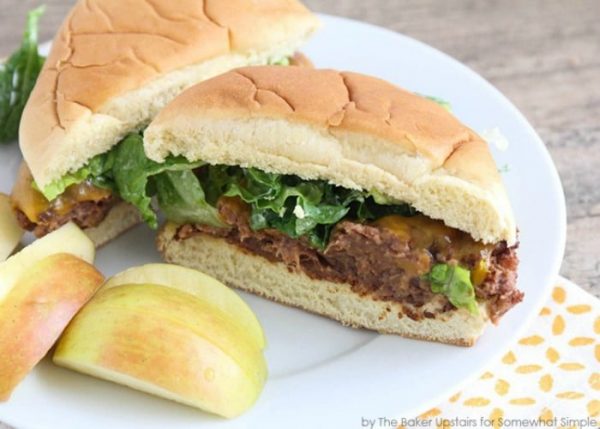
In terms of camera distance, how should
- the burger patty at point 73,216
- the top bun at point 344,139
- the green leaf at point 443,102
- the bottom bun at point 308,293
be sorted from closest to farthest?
the top bun at point 344,139 → the bottom bun at point 308,293 → the burger patty at point 73,216 → the green leaf at point 443,102

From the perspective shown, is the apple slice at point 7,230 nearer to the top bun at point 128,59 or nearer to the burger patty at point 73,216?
→ the burger patty at point 73,216

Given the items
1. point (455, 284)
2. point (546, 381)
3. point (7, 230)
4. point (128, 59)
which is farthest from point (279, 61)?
point (546, 381)

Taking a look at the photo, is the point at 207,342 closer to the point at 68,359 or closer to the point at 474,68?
the point at 68,359

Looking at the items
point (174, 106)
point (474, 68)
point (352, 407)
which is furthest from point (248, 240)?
point (474, 68)

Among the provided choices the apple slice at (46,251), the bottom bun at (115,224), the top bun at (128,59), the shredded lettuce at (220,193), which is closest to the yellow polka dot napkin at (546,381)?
the shredded lettuce at (220,193)

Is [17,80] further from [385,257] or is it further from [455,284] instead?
[455,284]

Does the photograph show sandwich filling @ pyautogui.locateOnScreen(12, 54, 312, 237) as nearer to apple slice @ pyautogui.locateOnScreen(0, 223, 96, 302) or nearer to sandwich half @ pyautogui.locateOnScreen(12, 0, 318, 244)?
sandwich half @ pyautogui.locateOnScreen(12, 0, 318, 244)

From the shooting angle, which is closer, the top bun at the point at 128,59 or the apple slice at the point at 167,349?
the apple slice at the point at 167,349
